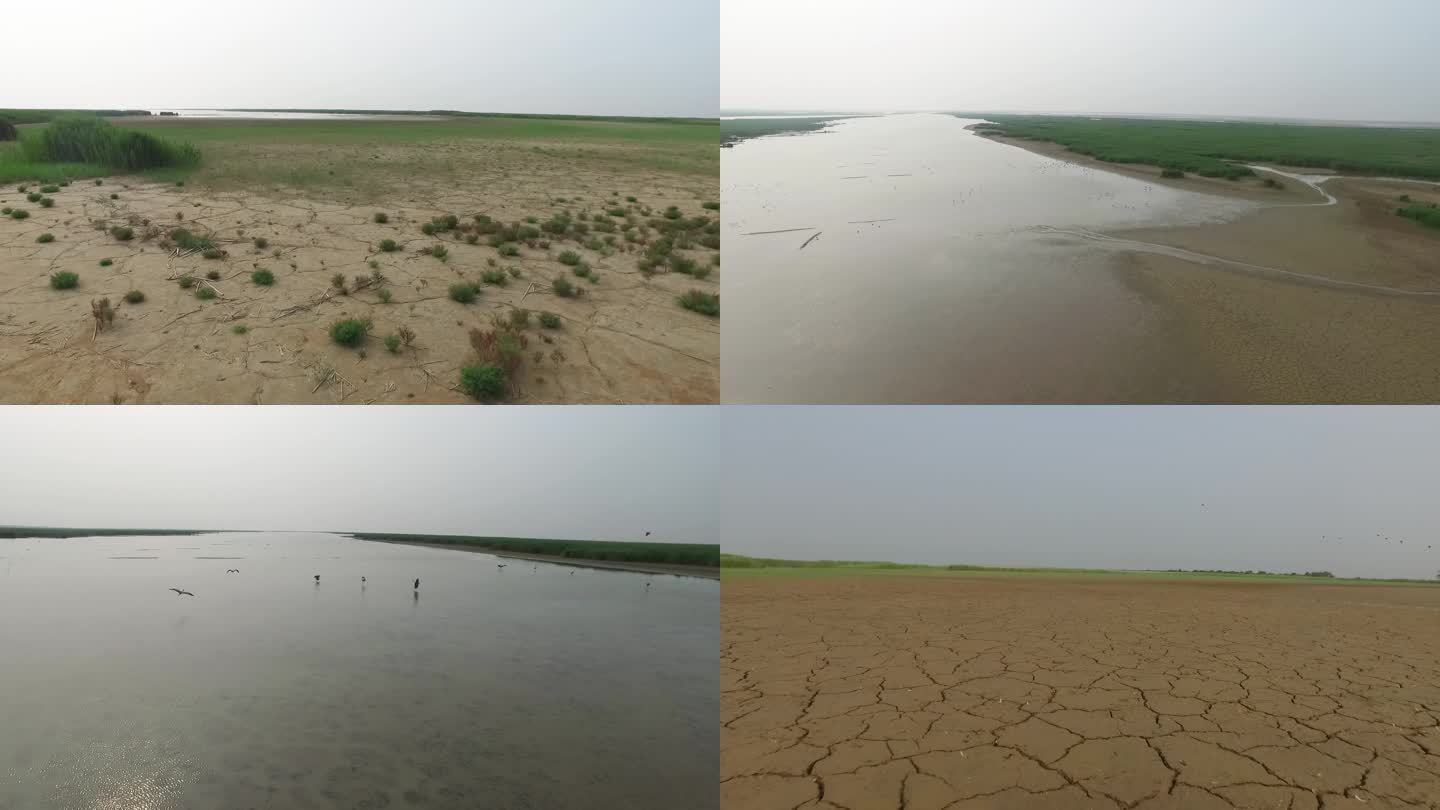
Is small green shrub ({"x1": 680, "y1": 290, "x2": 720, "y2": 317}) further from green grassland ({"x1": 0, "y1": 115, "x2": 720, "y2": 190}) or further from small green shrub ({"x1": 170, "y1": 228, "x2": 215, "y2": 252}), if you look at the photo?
green grassland ({"x1": 0, "y1": 115, "x2": 720, "y2": 190})

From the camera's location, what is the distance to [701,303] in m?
8.43

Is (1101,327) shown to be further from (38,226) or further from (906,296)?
(38,226)

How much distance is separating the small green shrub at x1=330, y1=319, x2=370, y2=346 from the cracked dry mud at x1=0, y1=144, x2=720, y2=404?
136mm

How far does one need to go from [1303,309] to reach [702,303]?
7.11 metres

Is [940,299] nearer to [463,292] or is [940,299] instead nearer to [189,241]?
[463,292]

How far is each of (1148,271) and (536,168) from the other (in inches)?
709

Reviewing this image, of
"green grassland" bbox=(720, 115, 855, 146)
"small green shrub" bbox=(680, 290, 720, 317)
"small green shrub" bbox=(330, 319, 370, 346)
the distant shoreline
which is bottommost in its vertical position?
the distant shoreline

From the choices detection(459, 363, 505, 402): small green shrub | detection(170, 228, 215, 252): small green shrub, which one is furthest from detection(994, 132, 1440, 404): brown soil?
detection(170, 228, 215, 252): small green shrub

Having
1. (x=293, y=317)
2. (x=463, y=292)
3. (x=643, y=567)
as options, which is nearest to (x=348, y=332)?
(x=293, y=317)

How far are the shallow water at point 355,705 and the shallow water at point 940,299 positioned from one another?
11.7 ft

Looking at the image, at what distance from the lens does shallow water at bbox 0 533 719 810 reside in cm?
492

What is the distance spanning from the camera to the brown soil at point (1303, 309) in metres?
5.61

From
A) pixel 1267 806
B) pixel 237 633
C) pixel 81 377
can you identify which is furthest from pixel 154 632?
pixel 1267 806

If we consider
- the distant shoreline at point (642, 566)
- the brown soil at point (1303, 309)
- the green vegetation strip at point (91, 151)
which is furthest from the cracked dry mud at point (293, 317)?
the distant shoreline at point (642, 566)
